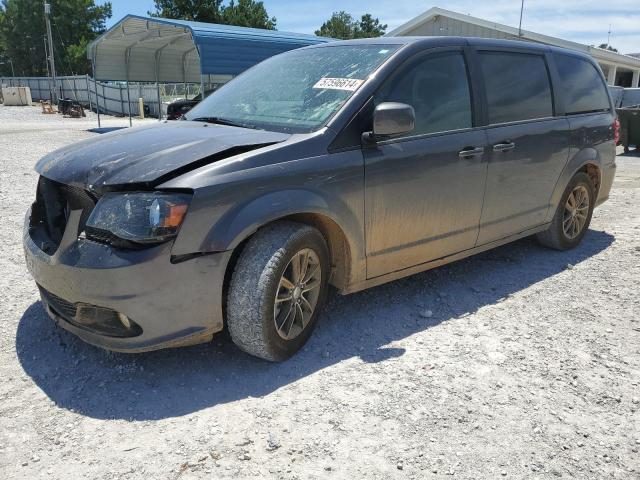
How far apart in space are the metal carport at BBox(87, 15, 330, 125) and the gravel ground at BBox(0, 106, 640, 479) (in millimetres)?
11911

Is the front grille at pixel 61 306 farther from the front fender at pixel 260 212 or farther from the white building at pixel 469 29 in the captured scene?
the white building at pixel 469 29

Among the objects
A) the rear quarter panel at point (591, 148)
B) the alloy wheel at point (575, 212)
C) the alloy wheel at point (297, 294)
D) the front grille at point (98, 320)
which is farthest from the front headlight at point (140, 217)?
the alloy wheel at point (575, 212)

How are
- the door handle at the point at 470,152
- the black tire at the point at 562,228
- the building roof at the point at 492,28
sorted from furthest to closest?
the building roof at the point at 492,28, the black tire at the point at 562,228, the door handle at the point at 470,152

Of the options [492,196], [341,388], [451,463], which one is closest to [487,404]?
[451,463]

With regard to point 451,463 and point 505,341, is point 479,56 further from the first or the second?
point 451,463

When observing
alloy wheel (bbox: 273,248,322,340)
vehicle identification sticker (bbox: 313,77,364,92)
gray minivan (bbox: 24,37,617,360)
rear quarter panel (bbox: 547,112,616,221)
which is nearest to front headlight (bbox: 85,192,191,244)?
gray minivan (bbox: 24,37,617,360)

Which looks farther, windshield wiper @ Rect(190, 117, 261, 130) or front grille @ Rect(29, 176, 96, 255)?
windshield wiper @ Rect(190, 117, 261, 130)

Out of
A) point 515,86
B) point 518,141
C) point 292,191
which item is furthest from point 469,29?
point 292,191

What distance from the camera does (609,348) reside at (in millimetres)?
3377

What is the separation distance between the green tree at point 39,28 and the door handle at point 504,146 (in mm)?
66848

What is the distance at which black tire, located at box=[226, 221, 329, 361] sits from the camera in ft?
9.27

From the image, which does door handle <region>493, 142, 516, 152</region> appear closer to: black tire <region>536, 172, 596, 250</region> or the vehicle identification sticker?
black tire <region>536, 172, 596, 250</region>

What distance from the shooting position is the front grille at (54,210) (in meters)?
2.78

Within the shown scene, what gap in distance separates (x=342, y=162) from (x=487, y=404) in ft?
5.05
